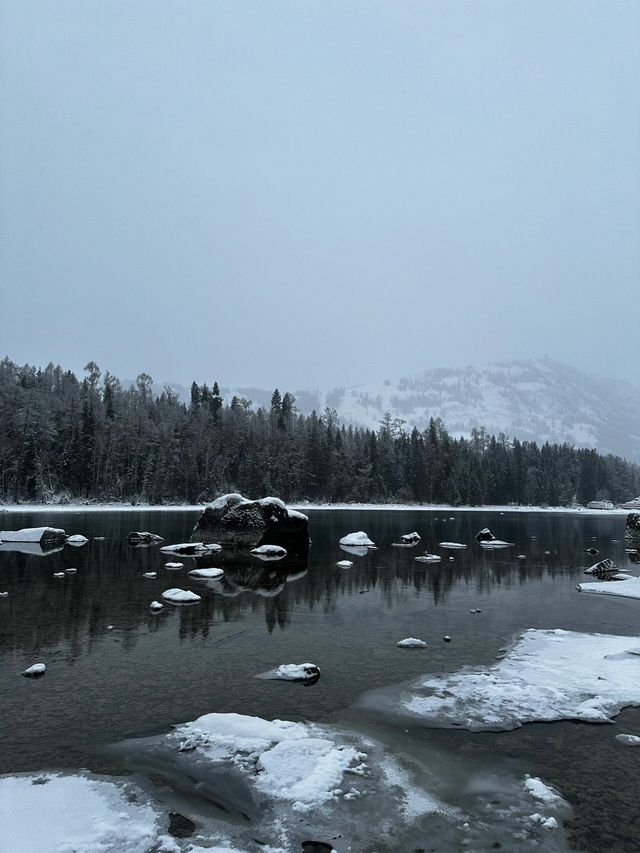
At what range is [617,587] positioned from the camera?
23375 millimetres

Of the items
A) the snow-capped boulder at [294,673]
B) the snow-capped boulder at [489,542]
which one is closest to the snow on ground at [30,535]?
the snow-capped boulder at [294,673]

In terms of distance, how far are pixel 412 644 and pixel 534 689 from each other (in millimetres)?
3873

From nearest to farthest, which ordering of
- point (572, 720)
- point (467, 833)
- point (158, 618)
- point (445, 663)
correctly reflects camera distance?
point (467, 833), point (572, 720), point (445, 663), point (158, 618)

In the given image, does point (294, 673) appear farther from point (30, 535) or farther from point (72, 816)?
point (30, 535)

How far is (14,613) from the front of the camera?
54.2 feet

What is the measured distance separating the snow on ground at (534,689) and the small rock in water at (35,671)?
7.53 m

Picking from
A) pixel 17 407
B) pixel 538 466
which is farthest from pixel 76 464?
pixel 538 466

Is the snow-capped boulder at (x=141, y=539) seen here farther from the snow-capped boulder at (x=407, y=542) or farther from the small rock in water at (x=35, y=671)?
the small rock in water at (x=35, y=671)

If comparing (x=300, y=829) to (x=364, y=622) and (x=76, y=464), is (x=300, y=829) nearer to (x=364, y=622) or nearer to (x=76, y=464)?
(x=364, y=622)

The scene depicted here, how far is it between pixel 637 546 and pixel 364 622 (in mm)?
39288

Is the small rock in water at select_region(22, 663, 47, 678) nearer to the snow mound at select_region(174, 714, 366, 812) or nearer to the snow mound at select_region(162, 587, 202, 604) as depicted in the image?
the snow mound at select_region(174, 714, 366, 812)

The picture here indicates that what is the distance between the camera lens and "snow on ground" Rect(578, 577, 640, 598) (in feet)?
72.8

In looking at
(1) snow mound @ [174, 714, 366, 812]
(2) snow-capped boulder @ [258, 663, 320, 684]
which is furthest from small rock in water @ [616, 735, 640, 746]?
(2) snow-capped boulder @ [258, 663, 320, 684]

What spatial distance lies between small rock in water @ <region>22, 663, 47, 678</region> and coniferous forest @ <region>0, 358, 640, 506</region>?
301 feet
